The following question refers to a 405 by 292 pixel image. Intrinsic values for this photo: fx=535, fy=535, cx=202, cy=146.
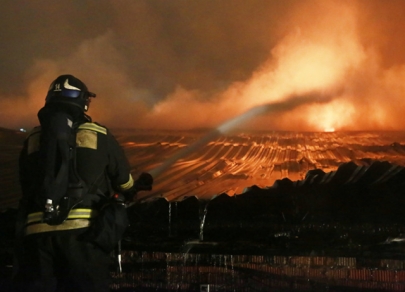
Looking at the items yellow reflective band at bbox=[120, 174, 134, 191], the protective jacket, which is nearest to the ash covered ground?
yellow reflective band at bbox=[120, 174, 134, 191]

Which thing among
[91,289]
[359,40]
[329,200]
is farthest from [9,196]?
[359,40]

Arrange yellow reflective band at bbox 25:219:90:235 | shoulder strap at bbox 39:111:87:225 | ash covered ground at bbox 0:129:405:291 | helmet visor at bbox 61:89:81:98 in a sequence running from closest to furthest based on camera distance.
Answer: shoulder strap at bbox 39:111:87:225 → yellow reflective band at bbox 25:219:90:235 → helmet visor at bbox 61:89:81:98 → ash covered ground at bbox 0:129:405:291

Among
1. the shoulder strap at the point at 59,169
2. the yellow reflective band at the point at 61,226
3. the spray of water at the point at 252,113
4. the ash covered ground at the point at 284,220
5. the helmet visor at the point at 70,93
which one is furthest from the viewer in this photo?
the spray of water at the point at 252,113

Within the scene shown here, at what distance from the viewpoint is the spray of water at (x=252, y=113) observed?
4.09 m

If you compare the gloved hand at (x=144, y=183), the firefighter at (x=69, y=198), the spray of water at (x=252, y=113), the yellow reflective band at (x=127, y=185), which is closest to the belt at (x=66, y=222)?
the firefighter at (x=69, y=198)

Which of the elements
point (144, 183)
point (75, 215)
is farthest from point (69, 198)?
point (144, 183)

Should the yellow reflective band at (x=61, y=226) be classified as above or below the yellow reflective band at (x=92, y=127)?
below

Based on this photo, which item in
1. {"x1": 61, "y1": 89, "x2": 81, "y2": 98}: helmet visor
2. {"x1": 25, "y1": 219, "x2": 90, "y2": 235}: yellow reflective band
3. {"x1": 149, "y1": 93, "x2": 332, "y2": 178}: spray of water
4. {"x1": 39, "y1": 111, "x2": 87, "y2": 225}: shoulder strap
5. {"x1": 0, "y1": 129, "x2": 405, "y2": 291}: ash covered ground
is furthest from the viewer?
{"x1": 149, "y1": 93, "x2": 332, "y2": 178}: spray of water

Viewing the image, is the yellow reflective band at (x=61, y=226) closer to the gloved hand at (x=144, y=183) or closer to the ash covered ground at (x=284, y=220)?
the gloved hand at (x=144, y=183)

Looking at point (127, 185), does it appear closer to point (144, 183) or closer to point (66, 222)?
point (144, 183)

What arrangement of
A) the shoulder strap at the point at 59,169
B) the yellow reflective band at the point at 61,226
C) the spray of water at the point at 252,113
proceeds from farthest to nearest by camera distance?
the spray of water at the point at 252,113 → the yellow reflective band at the point at 61,226 → the shoulder strap at the point at 59,169

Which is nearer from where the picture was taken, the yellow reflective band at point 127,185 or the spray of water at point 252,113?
the yellow reflective band at point 127,185

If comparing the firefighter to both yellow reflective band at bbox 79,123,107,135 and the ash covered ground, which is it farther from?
the ash covered ground

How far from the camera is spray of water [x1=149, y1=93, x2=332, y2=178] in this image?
161 inches
